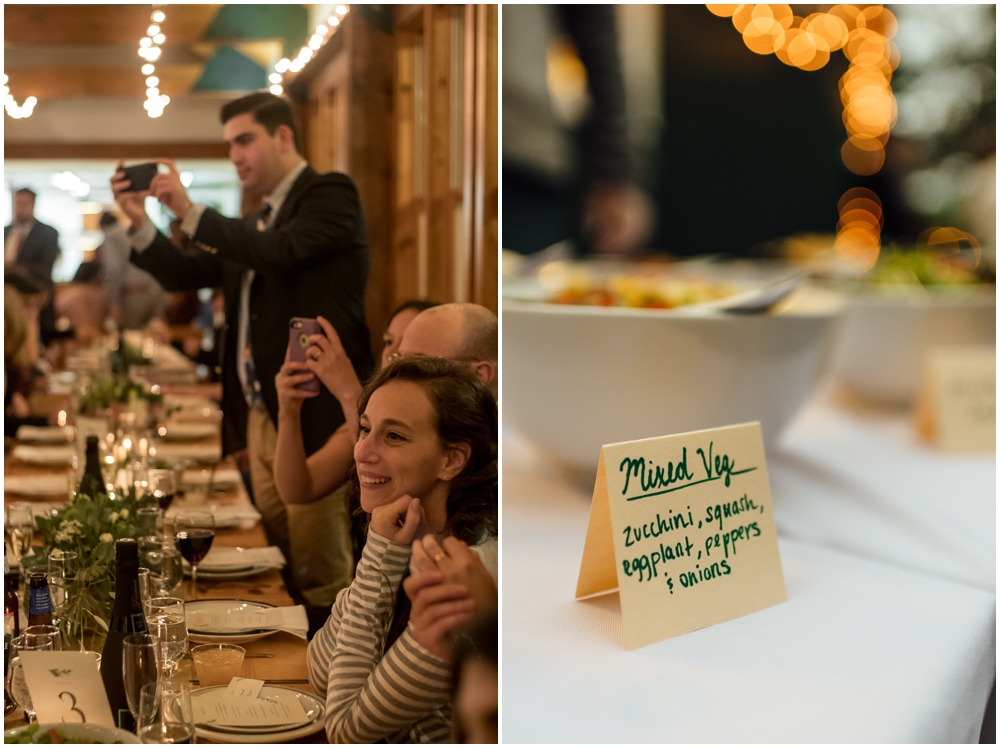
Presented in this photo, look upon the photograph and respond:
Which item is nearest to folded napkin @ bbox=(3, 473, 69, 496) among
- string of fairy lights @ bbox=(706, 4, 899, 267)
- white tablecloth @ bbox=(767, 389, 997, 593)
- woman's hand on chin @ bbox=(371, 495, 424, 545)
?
woman's hand on chin @ bbox=(371, 495, 424, 545)

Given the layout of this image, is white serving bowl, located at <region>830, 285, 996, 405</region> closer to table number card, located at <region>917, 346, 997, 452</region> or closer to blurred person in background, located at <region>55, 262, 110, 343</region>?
table number card, located at <region>917, 346, 997, 452</region>

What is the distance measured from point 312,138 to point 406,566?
471mm

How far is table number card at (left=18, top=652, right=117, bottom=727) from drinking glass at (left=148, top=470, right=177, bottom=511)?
387mm

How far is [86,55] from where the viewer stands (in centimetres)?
92

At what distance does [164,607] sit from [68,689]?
0.15m

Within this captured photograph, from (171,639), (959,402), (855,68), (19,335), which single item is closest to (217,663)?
(171,639)

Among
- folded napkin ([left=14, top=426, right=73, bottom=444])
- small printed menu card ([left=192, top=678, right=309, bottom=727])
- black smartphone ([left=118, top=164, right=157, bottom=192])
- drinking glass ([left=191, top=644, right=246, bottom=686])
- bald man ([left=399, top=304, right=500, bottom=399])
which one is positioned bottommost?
small printed menu card ([left=192, top=678, right=309, bottom=727])

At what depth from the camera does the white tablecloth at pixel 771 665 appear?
576mm

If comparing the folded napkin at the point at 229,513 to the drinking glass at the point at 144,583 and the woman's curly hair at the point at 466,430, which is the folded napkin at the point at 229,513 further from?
the woman's curly hair at the point at 466,430

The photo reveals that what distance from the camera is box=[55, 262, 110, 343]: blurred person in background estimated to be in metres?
1.02

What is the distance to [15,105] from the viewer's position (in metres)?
0.91

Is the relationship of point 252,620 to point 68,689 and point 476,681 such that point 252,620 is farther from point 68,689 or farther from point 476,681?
point 476,681

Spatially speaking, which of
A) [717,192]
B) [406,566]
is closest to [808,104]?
[717,192]

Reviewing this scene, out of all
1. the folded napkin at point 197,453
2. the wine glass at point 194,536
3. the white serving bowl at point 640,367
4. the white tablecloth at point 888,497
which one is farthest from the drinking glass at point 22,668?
the white tablecloth at point 888,497
